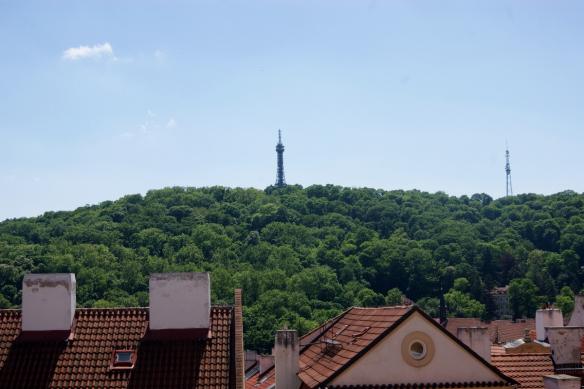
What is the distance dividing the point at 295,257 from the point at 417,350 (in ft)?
487

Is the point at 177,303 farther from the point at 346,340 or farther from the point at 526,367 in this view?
the point at 526,367

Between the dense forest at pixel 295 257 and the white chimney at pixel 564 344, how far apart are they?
10274 centimetres

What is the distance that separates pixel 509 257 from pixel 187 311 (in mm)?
163509

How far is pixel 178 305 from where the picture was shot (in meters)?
23.0

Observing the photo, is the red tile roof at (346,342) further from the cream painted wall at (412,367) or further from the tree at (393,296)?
the tree at (393,296)

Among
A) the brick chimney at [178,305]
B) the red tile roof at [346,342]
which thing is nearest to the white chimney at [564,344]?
the red tile roof at [346,342]

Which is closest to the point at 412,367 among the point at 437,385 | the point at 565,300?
the point at 437,385

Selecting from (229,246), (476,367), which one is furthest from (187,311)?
(229,246)

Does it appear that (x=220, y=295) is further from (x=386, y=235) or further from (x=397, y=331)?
(x=397, y=331)

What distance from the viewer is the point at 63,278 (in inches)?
912

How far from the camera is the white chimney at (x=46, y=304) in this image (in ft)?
74.7

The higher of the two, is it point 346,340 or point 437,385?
point 346,340

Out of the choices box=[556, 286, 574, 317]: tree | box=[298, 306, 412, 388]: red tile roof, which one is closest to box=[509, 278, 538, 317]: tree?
box=[556, 286, 574, 317]: tree

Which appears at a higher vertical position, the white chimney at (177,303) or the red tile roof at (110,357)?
the white chimney at (177,303)
